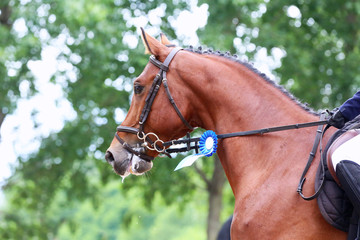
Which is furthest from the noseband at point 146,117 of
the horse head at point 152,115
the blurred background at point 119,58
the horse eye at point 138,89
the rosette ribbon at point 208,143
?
the blurred background at point 119,58

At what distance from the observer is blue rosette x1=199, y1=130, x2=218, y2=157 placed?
4.81 m

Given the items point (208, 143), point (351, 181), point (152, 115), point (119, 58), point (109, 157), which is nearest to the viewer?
point (351, 181)

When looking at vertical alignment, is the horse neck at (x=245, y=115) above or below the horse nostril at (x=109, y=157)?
above

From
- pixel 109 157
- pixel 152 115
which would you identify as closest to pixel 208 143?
pixel 152 115

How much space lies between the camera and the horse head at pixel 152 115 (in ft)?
16.4

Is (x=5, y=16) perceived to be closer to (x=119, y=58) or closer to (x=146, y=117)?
(x=119, y=58)

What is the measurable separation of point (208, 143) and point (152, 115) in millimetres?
582

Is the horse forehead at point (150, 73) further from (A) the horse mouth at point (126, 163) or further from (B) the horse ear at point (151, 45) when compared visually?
(A) the horse mouth at point (126, 163)

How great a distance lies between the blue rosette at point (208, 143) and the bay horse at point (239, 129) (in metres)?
0.09

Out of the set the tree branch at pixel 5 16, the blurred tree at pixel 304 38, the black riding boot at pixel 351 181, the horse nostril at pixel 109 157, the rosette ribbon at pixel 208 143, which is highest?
the black riding boot at pixel 351 181

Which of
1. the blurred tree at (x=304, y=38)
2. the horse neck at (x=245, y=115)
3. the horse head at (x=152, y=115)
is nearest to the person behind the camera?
the horse neck at (x=245, y=115)

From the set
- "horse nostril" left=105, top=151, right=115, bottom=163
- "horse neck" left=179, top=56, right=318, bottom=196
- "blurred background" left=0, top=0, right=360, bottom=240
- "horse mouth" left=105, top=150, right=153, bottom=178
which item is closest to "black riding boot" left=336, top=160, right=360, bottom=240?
"horse neck" left=179, top=56, right=318, bottom=196

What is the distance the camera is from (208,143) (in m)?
4.86

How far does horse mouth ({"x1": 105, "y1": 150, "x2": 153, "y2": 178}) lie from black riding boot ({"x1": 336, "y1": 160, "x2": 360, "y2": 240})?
188cm
